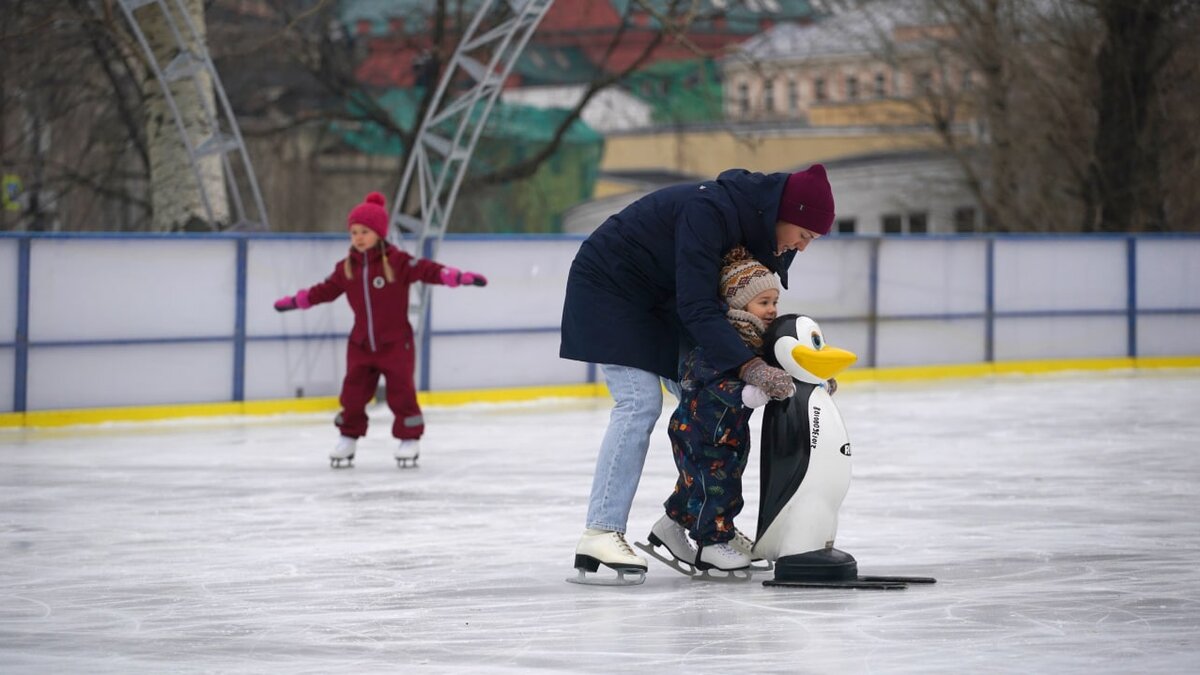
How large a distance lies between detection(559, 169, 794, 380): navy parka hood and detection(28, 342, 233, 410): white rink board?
7.55 m

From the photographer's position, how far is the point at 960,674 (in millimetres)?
4301

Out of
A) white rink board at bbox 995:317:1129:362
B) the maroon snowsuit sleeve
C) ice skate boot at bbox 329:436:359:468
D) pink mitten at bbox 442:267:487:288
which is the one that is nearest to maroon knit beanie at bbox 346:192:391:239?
the maroon snowsuit sleeve

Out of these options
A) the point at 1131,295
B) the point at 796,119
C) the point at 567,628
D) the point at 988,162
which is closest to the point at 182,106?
the point at 1131,295

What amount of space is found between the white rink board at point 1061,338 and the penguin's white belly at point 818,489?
497 inches

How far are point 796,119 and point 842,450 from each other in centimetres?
3934

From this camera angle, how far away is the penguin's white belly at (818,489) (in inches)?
218

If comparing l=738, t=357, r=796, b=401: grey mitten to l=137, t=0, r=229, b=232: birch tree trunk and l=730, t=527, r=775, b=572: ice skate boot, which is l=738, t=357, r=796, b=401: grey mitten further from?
l=137, t=0, r=229, b=232: birch tree trunk

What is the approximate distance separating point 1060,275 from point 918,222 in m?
19.3

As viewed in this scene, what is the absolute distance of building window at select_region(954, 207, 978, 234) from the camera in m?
34.1

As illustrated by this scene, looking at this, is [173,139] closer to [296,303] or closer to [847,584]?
[296,303]

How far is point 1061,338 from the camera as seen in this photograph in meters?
18.2

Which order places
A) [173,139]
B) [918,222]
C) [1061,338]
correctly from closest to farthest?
[173,139]
[1061,338]
[918,222]

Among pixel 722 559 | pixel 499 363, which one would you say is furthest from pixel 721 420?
pixel 499 363

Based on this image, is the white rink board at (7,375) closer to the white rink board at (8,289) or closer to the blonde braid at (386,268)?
the white rink board at (8,289)
